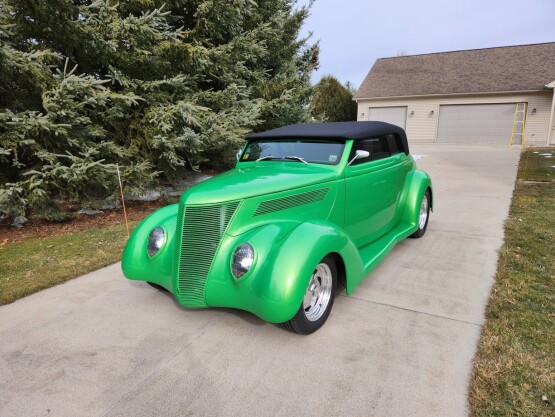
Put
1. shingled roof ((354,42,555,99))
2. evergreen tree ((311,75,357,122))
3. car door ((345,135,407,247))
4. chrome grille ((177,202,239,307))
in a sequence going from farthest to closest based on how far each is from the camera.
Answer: evergreen tree ((311,75,357,122)) → shingled roof ((354,42,555,99)) → car door ((345,135,407,247)) → chrome grille ((177,202,239,307))

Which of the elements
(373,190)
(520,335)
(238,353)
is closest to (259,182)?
(238,353)

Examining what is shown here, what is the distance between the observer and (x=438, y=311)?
301 cm

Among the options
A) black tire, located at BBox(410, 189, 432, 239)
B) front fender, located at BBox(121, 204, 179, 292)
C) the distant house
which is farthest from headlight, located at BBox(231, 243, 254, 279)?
the distant house

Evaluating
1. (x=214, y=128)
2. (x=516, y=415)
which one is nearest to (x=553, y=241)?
(x=516, y=415)

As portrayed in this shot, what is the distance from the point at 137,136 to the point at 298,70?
6.45 metres

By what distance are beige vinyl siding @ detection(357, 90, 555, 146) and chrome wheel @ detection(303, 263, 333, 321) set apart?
70.9 ft

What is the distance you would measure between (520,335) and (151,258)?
292 cm

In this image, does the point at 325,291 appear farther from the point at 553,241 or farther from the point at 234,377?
the point at 553,241

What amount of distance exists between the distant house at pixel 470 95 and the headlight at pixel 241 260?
863 inches

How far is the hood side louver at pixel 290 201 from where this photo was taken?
9.07ft

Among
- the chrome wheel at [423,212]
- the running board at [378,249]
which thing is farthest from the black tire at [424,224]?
the running board at [378,249]

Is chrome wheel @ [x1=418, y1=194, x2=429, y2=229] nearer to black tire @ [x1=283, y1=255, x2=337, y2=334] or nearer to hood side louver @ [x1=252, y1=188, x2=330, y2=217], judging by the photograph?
hood side louver @ [x1=252, y1=188, x2=330, y2=217]

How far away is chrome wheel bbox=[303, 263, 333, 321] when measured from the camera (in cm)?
275

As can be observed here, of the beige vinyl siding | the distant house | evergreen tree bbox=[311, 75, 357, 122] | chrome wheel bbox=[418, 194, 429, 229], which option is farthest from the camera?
evergreen tree bbox=[311, 75, 357, 122]
